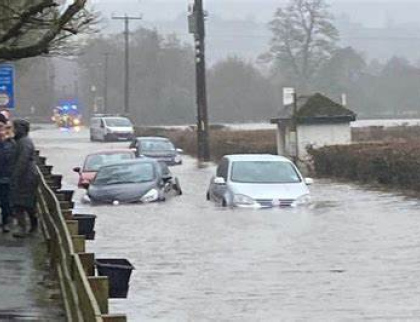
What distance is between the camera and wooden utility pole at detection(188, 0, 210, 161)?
49.2 m

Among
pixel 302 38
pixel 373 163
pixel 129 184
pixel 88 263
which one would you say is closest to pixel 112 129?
pixel 373 163

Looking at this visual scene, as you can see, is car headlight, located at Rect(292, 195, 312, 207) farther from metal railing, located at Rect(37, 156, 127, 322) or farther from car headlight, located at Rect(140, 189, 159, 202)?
metal railing, located at Rect(37, 156, 127, 322)

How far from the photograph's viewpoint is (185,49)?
398ft

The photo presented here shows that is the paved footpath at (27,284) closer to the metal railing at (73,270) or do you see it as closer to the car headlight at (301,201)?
the metal railing at (73,270)

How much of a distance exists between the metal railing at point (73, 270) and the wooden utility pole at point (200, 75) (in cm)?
3299

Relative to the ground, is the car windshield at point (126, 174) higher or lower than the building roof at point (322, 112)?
lower

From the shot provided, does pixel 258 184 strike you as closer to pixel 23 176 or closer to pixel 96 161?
pixel 96 161

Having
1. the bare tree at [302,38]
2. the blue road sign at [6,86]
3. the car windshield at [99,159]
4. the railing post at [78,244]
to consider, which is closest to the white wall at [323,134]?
the car windshield at [99,159]

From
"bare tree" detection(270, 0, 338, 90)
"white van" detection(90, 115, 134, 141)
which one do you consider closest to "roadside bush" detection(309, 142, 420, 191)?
"white van" detection(90, 115, 134, 141)

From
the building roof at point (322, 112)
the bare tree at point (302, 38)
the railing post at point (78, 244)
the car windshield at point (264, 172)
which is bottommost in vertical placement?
the car windshield at point (264, 172)

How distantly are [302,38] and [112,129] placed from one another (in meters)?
41.1

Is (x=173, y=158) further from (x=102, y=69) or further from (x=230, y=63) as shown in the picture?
(x=102, y=69)

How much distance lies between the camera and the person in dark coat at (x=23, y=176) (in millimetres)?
16234

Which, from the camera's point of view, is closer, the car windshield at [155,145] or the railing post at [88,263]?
the railing post at [88,263]
